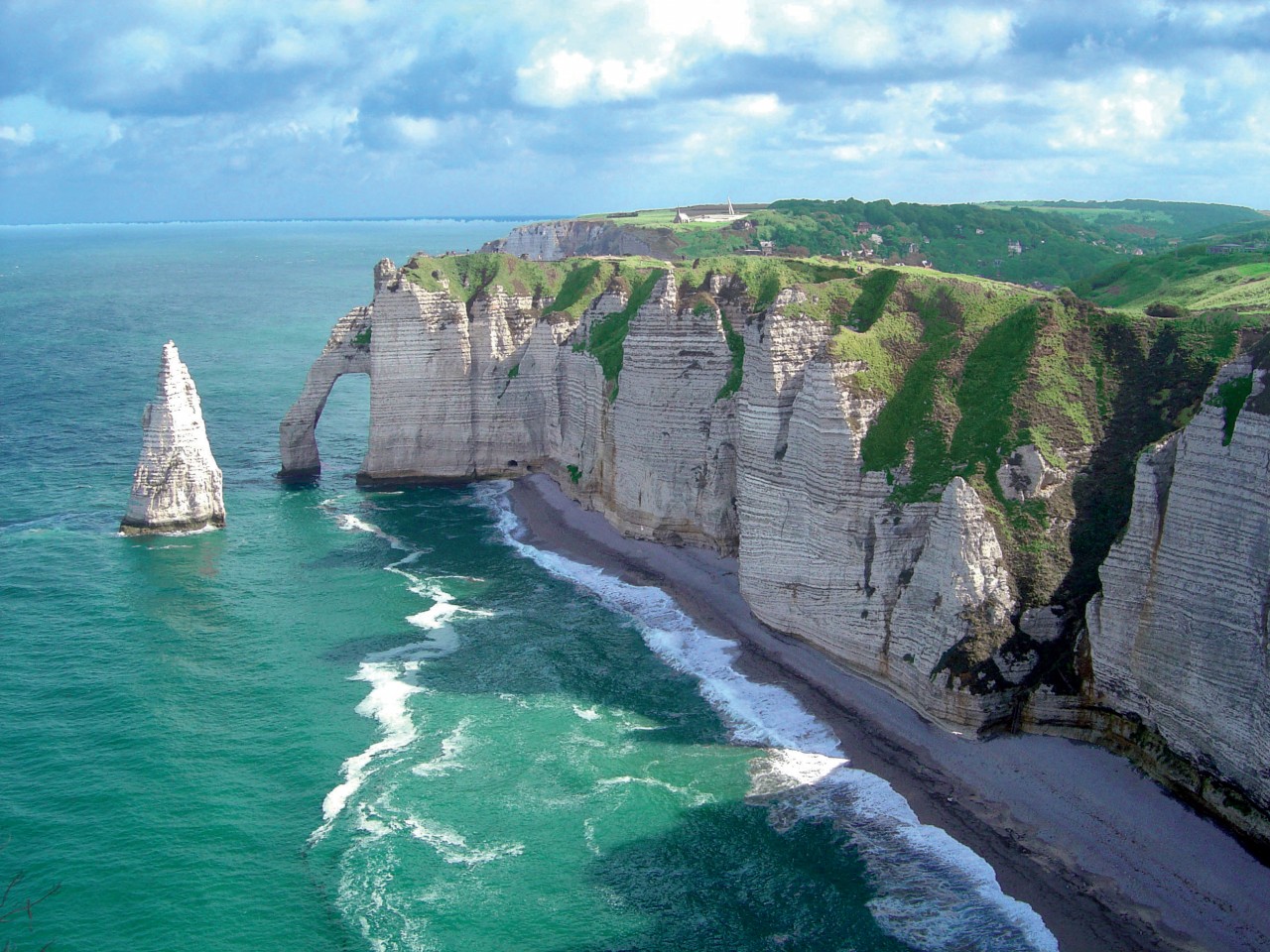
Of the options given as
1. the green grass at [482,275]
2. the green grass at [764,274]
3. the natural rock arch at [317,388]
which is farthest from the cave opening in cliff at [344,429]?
the green grass at [764,274]

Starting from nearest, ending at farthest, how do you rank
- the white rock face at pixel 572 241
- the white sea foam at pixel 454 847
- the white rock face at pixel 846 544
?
1. the white sea foam at pixel 454 847
2. the white rock face at pixel 846 544
3. the white rock face at pixel 572 241

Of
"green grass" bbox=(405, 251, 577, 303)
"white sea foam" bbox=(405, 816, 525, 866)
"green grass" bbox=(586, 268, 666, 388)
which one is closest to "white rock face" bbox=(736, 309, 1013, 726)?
"green grass" bbox=(586, 268, 666, 388)

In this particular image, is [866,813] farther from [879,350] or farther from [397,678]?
[397,678]

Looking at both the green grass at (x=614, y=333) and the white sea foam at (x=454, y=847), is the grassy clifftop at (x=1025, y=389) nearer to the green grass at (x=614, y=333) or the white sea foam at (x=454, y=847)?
the green grass at (x=614, y=333)

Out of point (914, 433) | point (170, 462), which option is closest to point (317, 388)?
point (170, 462)

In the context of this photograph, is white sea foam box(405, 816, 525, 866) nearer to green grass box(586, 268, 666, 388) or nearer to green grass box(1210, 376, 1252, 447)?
green grass box(1210, 376, 1252, 447)

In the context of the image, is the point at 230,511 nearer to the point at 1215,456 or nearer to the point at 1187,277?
the point at 1215,456
